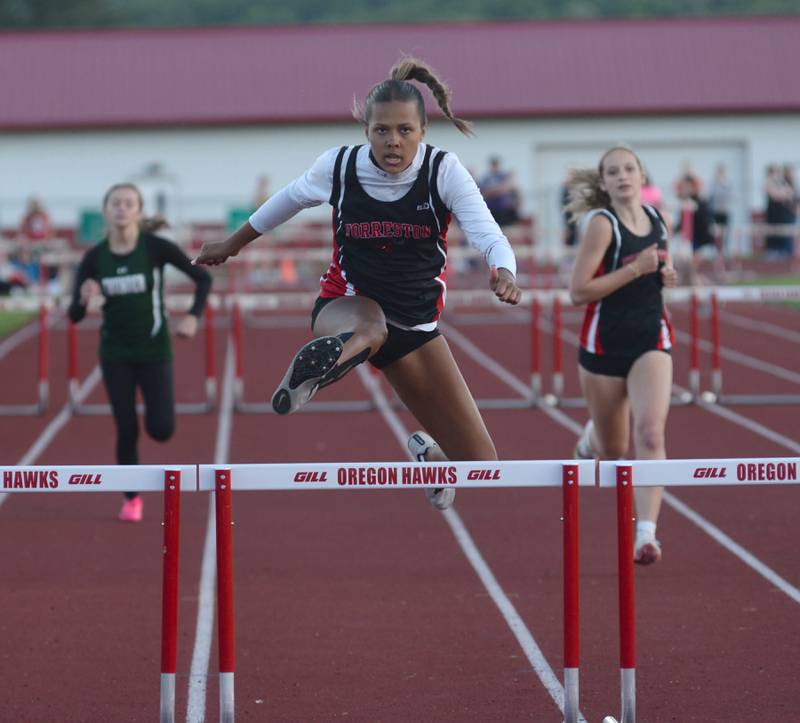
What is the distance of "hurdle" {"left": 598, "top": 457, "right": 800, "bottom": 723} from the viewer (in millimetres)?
5094

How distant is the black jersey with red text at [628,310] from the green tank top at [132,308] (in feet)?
8.98

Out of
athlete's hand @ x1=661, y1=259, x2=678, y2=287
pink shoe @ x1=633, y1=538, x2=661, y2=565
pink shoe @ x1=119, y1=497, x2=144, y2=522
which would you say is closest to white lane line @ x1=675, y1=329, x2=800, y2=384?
pink shoe @ x1=119, y1=497, x2=144, y2=522

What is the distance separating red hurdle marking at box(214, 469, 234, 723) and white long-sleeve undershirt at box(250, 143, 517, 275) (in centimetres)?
105

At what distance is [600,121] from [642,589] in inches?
1231

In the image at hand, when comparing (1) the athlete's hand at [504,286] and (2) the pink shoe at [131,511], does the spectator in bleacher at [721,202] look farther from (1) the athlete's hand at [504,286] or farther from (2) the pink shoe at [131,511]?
(1) the athlete's hand at [504,286]

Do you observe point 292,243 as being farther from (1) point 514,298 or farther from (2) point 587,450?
(1) point 514,298

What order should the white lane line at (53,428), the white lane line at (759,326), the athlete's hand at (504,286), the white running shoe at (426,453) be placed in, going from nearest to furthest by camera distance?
1. the athlete's hand at (504,286)
2. the white running shoe at (426,453)
3. the white lane line at (53,428)
4. the white lane line at (759,326)

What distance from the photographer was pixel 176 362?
17906mm

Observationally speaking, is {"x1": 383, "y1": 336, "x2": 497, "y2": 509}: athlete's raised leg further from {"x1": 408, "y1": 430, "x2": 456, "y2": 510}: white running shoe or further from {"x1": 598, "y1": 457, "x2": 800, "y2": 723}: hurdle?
{"x1": 598, "y1": 457, "x2": 800, "y2": 723}: hurdle

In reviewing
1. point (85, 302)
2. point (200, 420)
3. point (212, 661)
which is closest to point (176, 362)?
point (200, 420)

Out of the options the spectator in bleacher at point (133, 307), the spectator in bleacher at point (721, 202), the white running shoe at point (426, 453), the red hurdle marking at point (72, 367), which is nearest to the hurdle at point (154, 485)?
the white running shoe at point (426, 453)

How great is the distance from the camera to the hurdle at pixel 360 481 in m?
5.02

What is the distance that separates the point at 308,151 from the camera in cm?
3744

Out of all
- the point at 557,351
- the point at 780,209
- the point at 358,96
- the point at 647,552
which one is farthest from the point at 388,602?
the point at 358,96
